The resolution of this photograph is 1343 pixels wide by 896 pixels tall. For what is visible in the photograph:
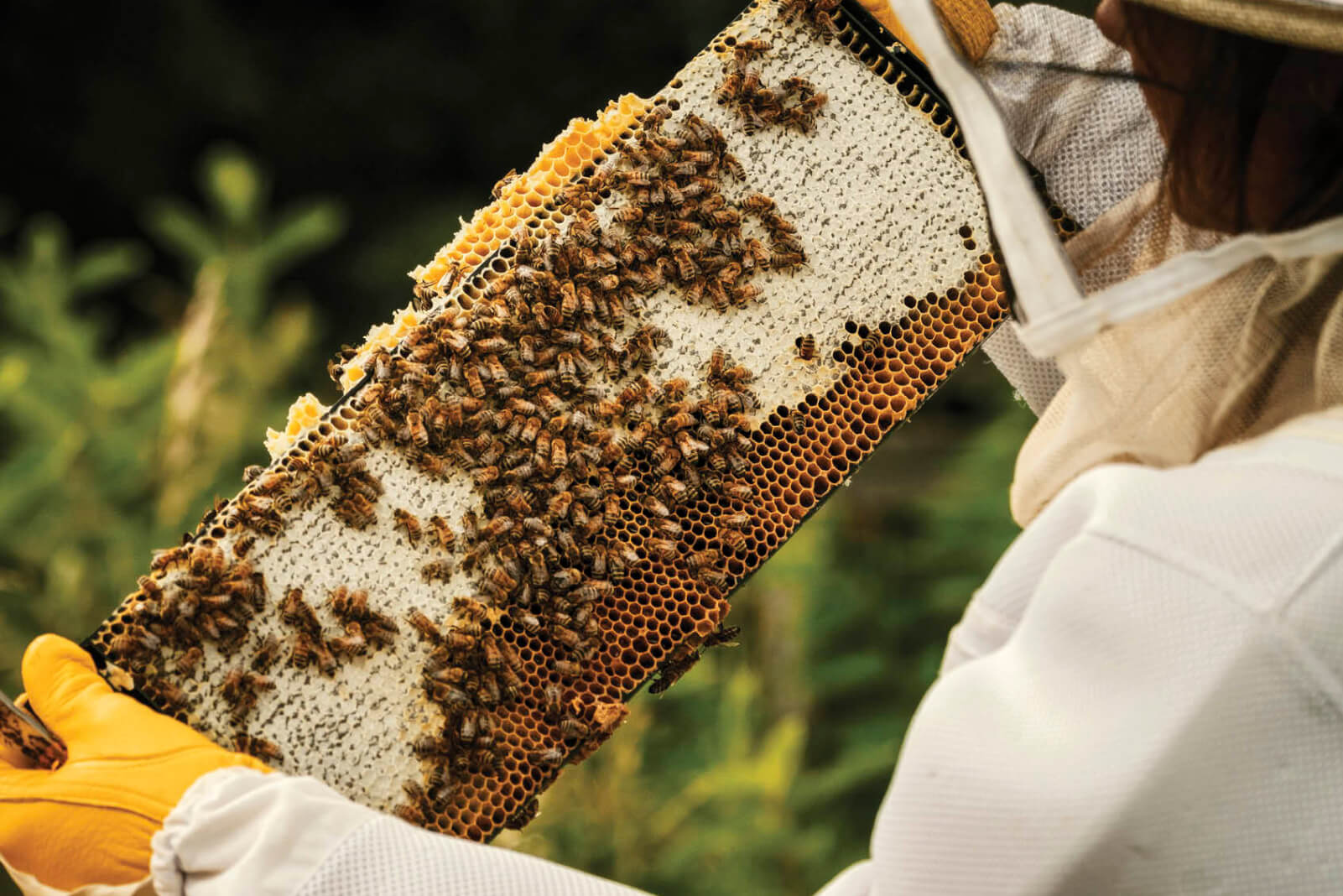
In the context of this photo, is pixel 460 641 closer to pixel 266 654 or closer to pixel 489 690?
pixel 489 690

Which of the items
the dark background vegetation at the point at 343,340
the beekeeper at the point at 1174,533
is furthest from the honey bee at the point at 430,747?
the beekeeper at the point at 1174,533

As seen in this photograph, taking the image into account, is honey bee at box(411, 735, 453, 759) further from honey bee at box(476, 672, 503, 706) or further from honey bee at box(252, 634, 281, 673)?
honey bee at box(252, 634, 281, 673)

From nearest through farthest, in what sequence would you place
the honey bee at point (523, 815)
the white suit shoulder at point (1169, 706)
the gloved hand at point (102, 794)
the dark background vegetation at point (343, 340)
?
the white suit shoulder at point (1169, 706)
the gloved hand at point (102, 794)
the honey bee at point (523, 815)
the dark background vegetation at point (343, 340)

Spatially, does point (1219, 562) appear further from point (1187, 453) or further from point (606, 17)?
point (606, 17)

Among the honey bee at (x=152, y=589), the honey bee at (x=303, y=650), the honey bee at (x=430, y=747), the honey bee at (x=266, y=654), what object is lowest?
the honey bee at (x=430, y=747)

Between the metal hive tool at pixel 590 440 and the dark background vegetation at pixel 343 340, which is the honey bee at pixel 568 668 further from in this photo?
the dark background vegetation at pixel 343 340

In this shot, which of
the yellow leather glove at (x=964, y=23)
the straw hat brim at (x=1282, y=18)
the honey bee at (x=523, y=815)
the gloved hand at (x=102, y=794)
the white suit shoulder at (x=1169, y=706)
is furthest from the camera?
the honey bee at (x=523, y=815)

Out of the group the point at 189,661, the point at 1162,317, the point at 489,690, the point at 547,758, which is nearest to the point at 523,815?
the point at 547,758
